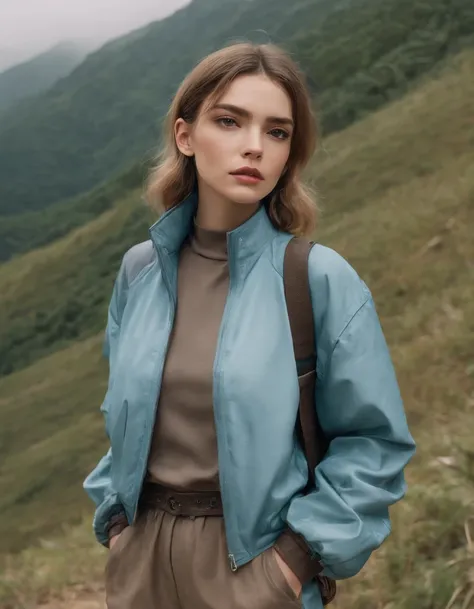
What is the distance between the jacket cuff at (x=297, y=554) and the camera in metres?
1.73

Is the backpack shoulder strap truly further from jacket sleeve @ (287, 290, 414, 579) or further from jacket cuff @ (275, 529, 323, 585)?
jacket cuff @ (275, 529, 323, 585)

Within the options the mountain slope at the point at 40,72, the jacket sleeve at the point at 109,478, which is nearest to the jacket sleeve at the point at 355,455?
the jacket sleeve at the point at 109,478

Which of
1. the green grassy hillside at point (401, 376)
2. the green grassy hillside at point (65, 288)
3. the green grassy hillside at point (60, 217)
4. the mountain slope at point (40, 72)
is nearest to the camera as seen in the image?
the green grassy hillside at point (401, 376)

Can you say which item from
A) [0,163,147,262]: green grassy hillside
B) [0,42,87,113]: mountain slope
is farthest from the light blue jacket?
[0,42,87,113]: mountain slope

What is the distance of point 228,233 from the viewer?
1.84m

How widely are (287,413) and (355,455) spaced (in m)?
0.19

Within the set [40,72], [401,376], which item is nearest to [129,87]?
[40,72]

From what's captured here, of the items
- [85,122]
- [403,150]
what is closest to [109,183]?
[85,122]

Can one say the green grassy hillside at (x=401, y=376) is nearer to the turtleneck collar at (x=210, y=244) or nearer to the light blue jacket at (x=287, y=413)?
the light blue jacket at (x=287, y=413)

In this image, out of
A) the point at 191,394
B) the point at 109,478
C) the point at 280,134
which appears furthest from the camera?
the point at 109,478

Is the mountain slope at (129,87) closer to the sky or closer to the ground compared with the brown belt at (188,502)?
closer to the ground

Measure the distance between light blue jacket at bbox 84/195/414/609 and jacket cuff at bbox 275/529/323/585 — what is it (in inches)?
1.1

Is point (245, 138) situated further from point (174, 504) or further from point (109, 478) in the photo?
point (109, 478)

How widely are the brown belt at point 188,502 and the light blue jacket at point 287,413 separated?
6 cm
